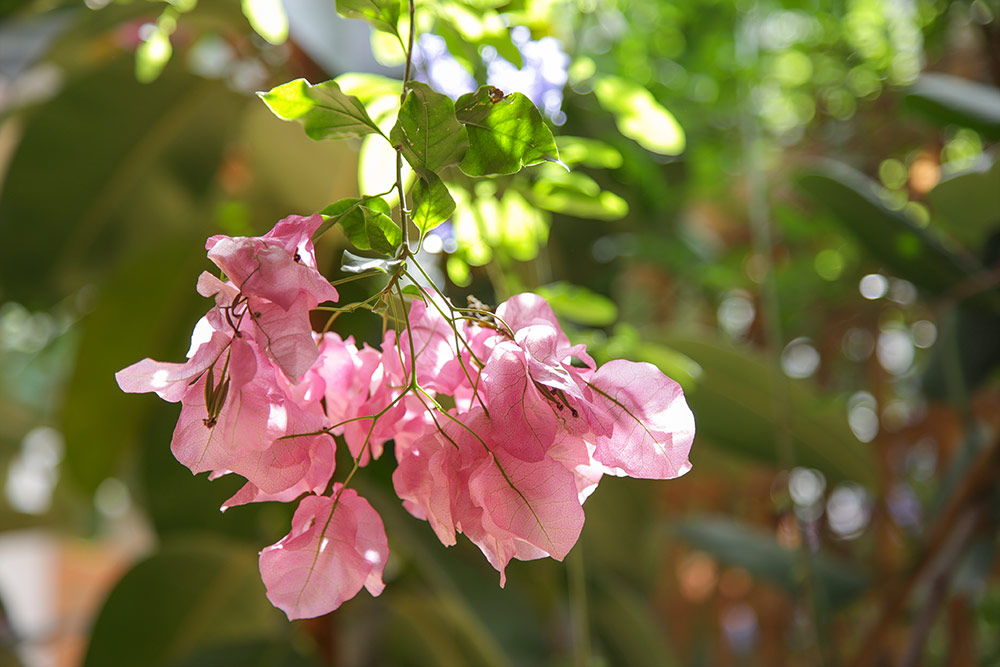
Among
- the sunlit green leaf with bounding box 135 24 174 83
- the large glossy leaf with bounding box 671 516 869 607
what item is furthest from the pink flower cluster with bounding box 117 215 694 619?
the large glossy leaf with bounding box 671 516 869 607

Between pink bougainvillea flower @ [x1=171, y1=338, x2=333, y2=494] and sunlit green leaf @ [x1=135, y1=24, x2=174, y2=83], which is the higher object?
pink bougainvillea flower @ [x1=171, y1=338, x2=333, y2=494]

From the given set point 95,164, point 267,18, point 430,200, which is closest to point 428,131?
point 430,200

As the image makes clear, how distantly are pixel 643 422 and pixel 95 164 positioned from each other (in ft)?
2.50

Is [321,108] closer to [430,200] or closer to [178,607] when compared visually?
[430,200]

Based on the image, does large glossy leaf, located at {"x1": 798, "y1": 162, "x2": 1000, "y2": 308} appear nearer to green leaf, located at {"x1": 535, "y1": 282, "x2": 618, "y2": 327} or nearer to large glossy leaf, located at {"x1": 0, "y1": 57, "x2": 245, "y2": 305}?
green leaf, located at {"x1": 535, "y1": 282, "x2": 618, "y2": 327}

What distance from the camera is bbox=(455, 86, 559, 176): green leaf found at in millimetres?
238

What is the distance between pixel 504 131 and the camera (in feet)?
0.79

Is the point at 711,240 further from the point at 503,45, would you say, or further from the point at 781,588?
the point at 503,45

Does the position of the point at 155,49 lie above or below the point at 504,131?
below

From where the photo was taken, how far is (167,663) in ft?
2.49

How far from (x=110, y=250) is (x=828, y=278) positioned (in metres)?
0.76

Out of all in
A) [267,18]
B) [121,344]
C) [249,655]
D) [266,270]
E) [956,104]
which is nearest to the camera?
[266,270]

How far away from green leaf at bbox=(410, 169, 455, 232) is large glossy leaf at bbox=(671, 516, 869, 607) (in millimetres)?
606

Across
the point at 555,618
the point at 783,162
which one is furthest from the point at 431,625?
the point at 783,162
